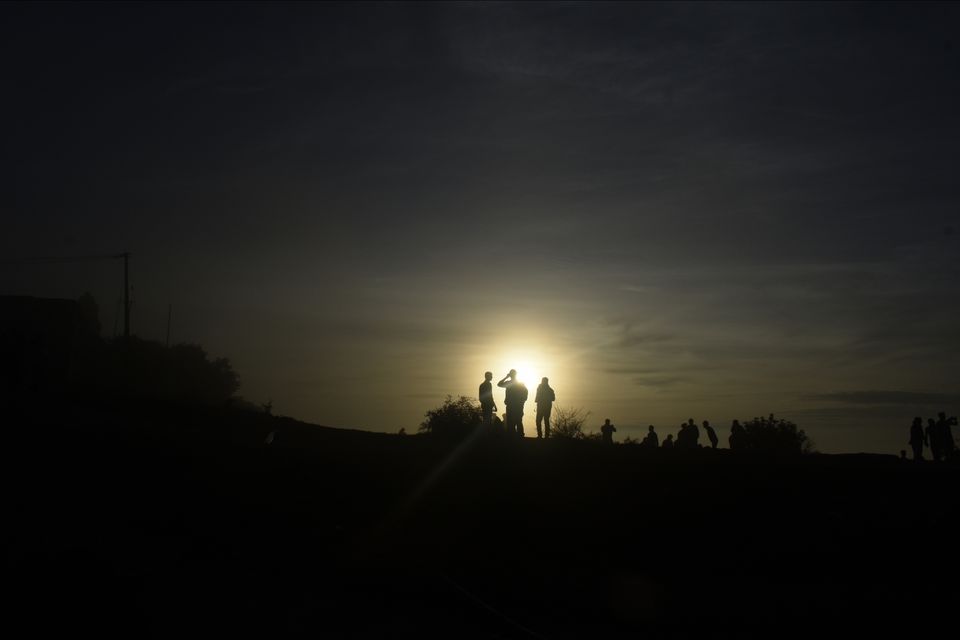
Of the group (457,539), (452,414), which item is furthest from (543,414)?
(452,414)

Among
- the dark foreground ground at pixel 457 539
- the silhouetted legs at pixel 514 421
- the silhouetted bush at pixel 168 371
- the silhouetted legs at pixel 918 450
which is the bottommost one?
the dark foreground ground at pixel 457 539

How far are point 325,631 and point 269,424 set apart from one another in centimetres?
2919

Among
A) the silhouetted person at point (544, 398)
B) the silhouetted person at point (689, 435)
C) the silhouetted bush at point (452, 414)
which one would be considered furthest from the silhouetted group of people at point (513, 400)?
the silhouetted bush at point (452, 414)

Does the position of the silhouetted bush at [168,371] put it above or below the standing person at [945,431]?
above

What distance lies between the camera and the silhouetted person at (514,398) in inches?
979

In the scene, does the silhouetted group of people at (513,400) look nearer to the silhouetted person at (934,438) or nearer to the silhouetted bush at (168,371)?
the silhouetted person at (934,438)

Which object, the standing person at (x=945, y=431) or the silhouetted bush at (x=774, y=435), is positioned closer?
the standing person at (x=945, y=431)

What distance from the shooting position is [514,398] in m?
25.7

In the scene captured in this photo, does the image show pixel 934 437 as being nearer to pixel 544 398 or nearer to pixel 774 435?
pixel 544 398

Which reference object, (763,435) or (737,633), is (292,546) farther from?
(763,435)

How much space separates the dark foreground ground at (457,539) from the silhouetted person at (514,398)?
1.13m

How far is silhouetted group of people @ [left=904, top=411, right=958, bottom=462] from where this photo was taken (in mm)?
31281

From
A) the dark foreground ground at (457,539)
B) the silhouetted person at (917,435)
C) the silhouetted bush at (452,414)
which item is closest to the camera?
the dark foreground ground at (457,539)

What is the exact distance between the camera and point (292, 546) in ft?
64.2
